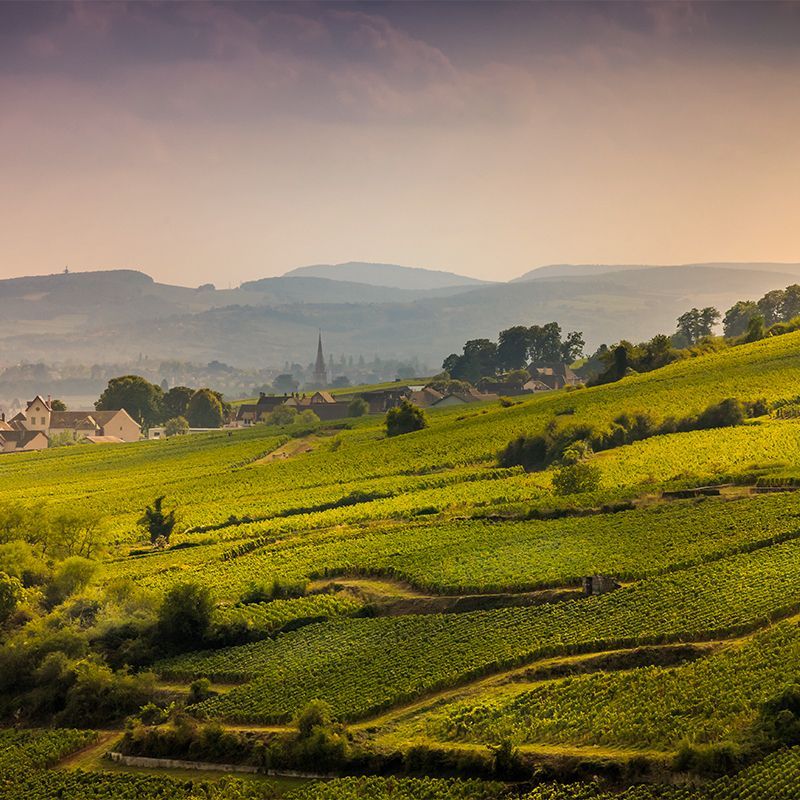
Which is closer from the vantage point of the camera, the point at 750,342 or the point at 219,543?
the point at 219,543

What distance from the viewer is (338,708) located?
47.5m

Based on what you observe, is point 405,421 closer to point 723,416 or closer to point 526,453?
point 526,453

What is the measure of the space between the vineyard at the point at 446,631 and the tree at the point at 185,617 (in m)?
0.13

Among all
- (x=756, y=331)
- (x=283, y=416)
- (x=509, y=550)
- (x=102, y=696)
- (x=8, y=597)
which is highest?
(x=756, y=331)

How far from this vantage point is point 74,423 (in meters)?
192

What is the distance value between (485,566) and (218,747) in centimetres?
2118

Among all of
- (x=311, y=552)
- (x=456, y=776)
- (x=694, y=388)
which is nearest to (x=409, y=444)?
(x=694, y=388)

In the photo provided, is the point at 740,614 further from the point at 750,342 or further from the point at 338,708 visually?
the point at 750,342

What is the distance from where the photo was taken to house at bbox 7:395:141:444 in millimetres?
189875

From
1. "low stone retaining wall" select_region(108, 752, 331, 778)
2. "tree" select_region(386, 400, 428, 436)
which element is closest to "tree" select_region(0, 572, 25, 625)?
"low stone retaining wall" select_region(108, 752, 331, 778)

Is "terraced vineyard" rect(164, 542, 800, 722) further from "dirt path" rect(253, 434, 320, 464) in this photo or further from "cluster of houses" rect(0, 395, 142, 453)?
"cluster of houses" rect(0, 395, 142, 453)

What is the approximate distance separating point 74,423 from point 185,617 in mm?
138534

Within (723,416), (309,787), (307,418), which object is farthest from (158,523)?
(307,418)

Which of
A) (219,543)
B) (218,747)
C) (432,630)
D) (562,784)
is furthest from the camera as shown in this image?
(219,543)
